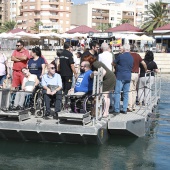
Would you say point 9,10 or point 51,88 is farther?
point 9,10

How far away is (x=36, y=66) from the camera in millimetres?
11727

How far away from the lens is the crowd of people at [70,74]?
10.4 metres

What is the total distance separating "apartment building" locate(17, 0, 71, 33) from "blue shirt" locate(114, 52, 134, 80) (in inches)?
4212

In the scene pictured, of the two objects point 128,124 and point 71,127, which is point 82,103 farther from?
point 128,124

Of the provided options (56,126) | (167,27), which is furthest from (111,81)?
(167,27)

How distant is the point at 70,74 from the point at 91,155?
2.82 metres

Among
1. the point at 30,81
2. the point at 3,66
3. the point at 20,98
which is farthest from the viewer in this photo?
the point at 3,66

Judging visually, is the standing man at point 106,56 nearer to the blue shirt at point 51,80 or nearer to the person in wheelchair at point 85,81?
the person in wheelchair at point 85,81

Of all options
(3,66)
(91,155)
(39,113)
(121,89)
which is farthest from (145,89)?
(91,155)

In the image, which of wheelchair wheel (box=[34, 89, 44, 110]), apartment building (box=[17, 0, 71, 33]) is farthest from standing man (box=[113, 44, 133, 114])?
apartment building (box=[17, 0, 71, 33])

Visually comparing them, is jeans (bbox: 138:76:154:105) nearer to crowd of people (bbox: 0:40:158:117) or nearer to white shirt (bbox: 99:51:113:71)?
crowd of people (bbox: 0:40:158:117)

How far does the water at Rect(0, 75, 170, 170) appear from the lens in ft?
28.4

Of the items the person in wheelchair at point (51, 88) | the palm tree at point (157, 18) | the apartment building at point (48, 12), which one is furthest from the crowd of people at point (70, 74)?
the apartment building at point (48, 12)

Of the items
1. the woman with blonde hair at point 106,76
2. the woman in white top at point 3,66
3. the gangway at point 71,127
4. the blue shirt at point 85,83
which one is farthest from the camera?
the woman in white top at point 3,66
